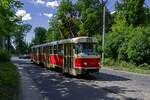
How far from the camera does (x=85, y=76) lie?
1172 inches

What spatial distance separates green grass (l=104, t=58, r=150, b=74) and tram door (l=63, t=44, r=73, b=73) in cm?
956

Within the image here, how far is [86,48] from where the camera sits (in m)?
27.7

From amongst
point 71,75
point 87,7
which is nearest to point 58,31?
point 87,7

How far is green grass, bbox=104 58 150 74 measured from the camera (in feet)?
130

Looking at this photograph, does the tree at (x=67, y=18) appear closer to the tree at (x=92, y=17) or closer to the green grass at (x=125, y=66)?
the tree at (x=92, y=17)

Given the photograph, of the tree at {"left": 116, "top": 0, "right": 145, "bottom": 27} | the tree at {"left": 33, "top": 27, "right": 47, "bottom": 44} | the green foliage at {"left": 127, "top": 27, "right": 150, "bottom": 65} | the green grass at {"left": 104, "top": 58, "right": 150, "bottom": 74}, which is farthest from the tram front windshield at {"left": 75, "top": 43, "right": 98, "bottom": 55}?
the tree at {"left": 33, "top": 27, "right": 47, "bottom": 44}

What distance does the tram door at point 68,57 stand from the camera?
2903cm

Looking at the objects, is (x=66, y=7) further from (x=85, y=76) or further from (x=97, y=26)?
(x=85, y=76)

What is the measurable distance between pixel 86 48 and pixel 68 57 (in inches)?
93.0

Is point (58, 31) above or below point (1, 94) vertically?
above

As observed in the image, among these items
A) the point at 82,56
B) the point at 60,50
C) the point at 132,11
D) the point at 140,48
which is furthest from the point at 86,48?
the point at 132,11

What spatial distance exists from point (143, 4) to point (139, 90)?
4139 centimetres

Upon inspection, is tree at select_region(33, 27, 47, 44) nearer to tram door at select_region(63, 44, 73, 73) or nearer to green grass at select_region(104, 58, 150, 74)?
green grass at select_region(104, 58, 150, 74)

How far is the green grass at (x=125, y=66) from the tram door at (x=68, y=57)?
9.56 m
